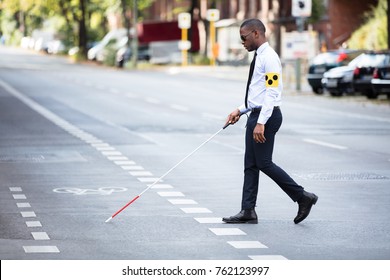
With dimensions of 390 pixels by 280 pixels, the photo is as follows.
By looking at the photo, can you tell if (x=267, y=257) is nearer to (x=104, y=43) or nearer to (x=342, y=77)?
(x=342, y=77)

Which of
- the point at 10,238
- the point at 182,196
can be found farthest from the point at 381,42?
the point at 10,238

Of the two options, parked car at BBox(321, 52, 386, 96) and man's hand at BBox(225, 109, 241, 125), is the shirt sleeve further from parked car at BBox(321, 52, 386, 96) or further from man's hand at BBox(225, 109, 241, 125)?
parked car at BBox(321, 52, 386, 96)

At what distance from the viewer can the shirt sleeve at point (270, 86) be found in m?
11.9

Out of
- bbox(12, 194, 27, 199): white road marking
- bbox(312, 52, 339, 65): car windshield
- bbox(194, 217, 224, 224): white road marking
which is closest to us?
bbox(194, 217, 224, 224): white road marking

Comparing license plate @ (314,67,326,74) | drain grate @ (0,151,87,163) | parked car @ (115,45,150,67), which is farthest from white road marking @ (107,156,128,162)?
parked car @ (115,45,150,67)

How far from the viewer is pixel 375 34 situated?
2399 inches

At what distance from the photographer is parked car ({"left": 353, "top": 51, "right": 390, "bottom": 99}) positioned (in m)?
41.0

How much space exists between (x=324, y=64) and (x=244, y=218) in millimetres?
34021

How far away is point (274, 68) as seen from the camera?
1200cm

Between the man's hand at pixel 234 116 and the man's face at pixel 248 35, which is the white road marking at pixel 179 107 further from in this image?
the man's face at pixel 248 35

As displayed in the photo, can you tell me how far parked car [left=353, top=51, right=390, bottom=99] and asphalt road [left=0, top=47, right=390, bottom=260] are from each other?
548cm

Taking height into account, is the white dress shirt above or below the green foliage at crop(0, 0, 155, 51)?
above

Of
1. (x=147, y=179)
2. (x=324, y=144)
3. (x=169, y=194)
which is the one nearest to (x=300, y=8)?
(x=324, y=144)
